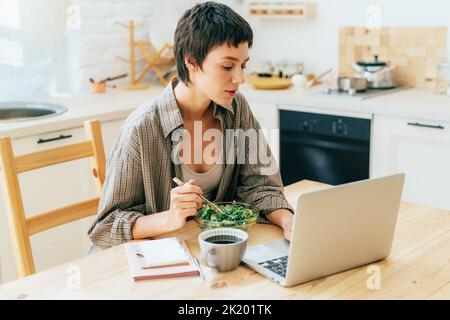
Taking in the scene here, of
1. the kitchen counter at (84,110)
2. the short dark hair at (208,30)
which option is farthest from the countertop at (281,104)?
the short dark hair at (208,30)

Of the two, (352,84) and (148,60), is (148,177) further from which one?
(148,60)

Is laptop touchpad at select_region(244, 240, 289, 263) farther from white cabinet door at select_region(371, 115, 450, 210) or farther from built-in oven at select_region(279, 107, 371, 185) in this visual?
built-in oven at select_region(279, 107, 371, 185)

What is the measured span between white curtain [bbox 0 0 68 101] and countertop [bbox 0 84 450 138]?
0.16 meters

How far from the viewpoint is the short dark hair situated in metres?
1.81

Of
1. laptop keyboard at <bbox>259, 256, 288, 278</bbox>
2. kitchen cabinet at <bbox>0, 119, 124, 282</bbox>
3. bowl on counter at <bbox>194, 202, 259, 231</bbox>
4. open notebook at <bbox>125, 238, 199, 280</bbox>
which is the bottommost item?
kitchen cabinet at <bbox>0, 119, 124, 282</bbox>

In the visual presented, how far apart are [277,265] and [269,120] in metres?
2.09

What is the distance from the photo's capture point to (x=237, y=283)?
141 centimetres

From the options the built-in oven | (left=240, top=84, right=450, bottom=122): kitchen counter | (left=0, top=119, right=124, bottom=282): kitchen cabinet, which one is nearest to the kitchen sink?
(left=0, top=119, right=124, bottom=282): kitchen cabinet

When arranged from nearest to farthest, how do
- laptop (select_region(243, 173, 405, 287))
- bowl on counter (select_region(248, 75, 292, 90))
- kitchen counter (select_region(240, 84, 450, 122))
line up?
laptop (select_region(243, 173, 405, 287)) → kitchen counter (select_region(240, 84, 450, 122)) → bowl on counter (select_region(248, 75, 292, 90))

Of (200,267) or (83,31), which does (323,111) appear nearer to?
(83,31)

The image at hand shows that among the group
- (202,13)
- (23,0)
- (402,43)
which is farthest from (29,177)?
(402,43)

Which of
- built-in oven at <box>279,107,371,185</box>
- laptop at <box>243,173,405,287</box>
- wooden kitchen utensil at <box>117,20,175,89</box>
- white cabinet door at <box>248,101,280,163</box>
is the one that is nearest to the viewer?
laptop at <box>243,173,405,287</box>

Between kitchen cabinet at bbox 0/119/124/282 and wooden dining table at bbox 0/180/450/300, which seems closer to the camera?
wooden dining table at bbox 0/180/450/300
